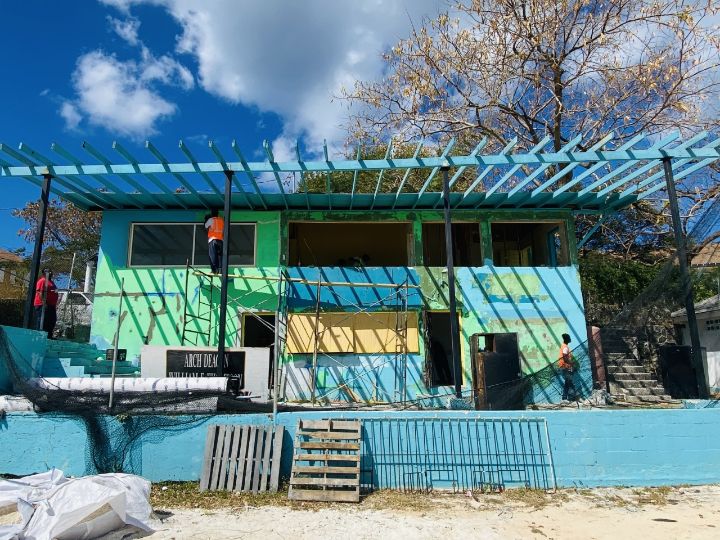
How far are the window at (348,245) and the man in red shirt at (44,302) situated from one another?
5.89 meters

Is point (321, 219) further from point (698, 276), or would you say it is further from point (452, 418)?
point (698, 276)

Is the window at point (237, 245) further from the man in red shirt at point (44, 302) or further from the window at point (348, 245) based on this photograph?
the man in red shirt at point (44, 302)

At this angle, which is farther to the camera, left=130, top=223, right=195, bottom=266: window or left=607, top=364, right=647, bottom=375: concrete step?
left=130, top=223, right=195, bottom=266: window

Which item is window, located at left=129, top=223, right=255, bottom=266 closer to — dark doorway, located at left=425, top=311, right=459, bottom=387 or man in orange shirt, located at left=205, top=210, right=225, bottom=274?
man in orange shirt, located at left=205, top=210, right=225, bottom=274

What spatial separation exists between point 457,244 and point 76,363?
10156mm

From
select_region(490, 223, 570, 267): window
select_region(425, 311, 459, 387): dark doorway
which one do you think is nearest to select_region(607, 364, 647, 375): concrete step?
select_region(490, 223, 570, 267): window

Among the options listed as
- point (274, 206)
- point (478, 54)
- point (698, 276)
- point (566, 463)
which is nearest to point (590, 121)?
point (478, 54)

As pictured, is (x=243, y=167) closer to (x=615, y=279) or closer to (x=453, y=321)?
(x=453, y=321)

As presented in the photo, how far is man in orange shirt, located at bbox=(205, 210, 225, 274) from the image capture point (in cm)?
A: 1122

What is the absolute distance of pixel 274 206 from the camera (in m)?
12.6

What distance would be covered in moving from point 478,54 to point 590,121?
412 cm

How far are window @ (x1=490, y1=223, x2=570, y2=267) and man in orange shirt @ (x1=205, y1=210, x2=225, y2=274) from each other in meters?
6.99

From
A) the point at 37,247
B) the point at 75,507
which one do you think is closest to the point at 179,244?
the point at 37,247

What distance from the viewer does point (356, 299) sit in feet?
40.6
